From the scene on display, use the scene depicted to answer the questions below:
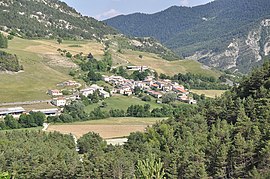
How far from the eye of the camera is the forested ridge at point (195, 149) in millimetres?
32406

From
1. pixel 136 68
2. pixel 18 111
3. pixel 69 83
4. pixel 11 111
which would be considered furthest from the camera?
pixel 136 68

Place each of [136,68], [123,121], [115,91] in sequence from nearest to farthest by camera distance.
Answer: [123,121]
[115,91]
[136,68]

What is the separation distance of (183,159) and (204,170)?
2.74 meters

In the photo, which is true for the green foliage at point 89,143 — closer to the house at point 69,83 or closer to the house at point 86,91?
the house at point 86,91

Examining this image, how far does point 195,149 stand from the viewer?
34.1m

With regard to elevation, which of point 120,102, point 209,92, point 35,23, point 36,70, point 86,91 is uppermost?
point 35,23

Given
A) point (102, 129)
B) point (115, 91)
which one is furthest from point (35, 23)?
point (102, 129)

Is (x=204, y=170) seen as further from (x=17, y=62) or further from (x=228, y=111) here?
(x=17, y=62)

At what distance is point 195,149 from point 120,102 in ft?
178

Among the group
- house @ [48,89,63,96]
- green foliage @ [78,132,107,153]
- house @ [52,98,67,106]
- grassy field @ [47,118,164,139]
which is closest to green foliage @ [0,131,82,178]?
green foliage @ [78,132,107,153]

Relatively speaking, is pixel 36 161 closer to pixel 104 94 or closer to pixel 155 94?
pixel 104 94

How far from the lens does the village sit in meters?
76.7

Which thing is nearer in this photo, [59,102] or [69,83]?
[59,102]

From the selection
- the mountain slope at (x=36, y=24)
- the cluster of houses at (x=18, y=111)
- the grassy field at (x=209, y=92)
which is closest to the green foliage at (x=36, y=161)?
the cluster of houses at (x=18, y=111)
